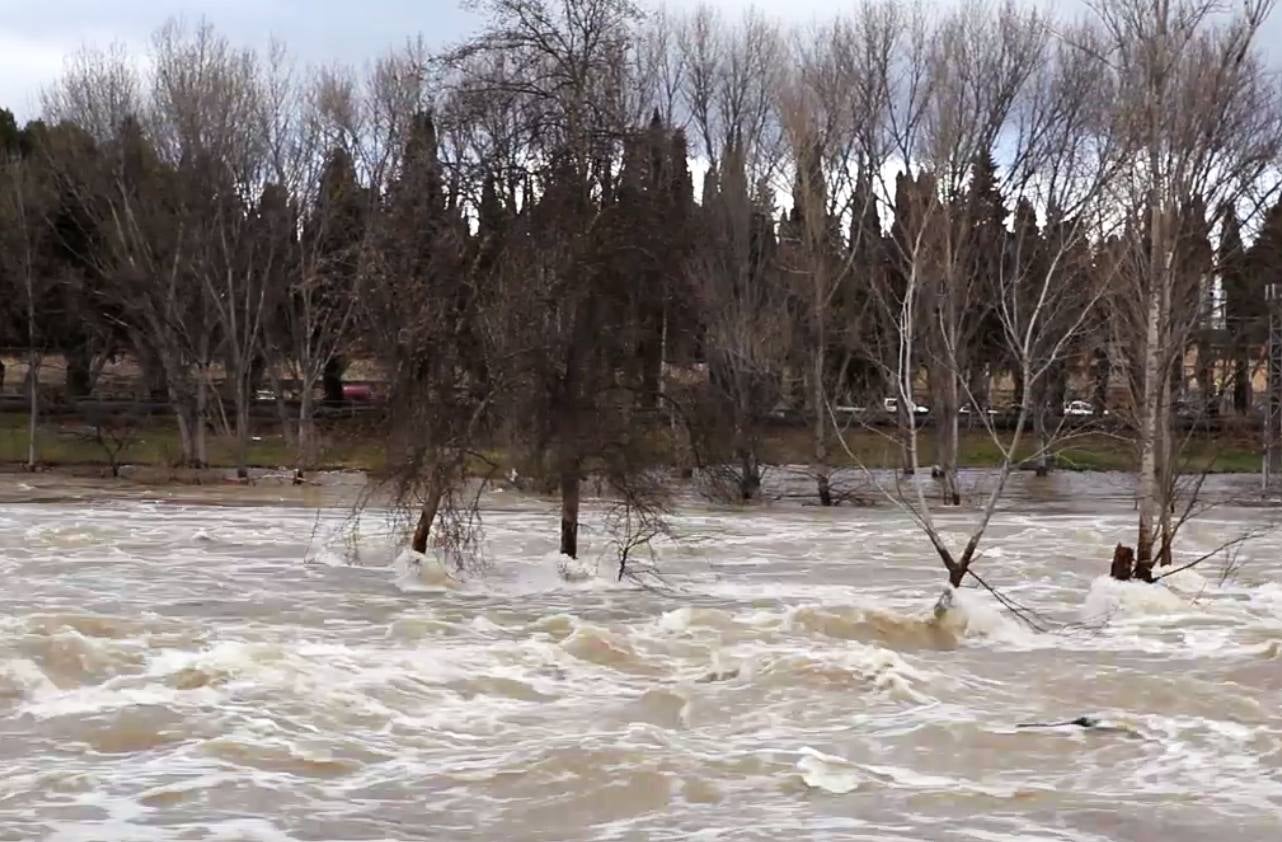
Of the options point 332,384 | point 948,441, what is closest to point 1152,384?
point 948,441

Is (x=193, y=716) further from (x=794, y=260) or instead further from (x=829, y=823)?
(x=794, y=260)

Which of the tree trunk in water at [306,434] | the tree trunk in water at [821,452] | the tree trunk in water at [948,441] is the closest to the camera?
the tree trunk in water at [821,452]

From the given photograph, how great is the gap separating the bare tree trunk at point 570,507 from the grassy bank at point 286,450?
19.2m

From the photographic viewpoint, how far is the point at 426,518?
69.9 feet

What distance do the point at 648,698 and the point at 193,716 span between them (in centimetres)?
388

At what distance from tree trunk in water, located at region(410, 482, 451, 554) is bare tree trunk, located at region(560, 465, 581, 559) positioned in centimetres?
170

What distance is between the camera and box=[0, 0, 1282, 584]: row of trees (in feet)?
65.9

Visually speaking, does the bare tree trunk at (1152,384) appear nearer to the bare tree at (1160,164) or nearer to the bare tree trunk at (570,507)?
the bare tree at (1160,164)

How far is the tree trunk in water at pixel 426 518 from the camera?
2030 centimetres

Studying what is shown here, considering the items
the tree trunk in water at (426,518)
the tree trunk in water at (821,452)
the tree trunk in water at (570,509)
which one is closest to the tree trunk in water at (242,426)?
the tree trunk in water at (821,452)

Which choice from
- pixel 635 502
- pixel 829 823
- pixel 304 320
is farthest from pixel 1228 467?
pixel 829 823

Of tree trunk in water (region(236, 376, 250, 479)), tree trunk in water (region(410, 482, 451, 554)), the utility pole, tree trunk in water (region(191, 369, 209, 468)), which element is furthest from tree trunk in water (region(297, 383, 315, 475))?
the utility pole

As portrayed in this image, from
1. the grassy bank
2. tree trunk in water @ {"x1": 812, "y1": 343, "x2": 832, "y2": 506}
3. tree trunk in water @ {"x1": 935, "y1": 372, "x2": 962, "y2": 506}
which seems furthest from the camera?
the grassy bank

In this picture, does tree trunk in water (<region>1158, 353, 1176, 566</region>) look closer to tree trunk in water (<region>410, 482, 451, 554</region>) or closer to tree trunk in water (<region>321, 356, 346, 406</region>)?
tree trunk in water (<region>410, 482, 451, 554</region>)
